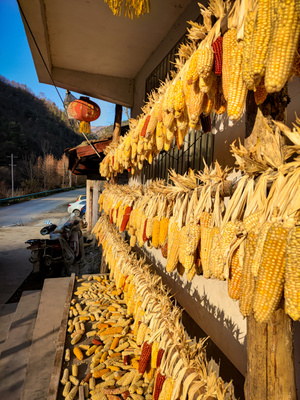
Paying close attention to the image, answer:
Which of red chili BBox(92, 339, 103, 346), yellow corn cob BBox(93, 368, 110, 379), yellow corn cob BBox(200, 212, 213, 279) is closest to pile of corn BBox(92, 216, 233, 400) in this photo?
yellow corn cob BBox(93, 368, 110, 379)

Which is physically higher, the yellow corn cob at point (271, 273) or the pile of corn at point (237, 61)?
the pile of corn at point (237, 61)

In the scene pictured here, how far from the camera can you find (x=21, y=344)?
4500 millimetres

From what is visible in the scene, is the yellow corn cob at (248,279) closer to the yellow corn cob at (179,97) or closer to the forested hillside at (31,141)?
the yellow corn cob at (179,97)

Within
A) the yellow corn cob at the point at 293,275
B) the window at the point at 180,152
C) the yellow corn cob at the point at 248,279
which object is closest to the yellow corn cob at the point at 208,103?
the yellow corn cob at the point at 248,279

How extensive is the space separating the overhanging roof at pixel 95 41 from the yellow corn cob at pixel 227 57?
349cm

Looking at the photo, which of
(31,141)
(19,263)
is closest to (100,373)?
(19,263)

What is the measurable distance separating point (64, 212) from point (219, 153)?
2072cm

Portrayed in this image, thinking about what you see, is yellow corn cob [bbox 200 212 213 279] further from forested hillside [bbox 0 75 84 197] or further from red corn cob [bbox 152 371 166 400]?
forested hillside [bbox 0 75 84 197]

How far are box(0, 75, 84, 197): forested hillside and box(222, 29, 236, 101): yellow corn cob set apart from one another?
37.0m

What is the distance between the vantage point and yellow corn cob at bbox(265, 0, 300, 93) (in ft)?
2.81

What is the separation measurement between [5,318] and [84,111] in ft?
17.7

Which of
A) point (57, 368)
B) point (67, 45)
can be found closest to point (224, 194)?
point (57, 368)

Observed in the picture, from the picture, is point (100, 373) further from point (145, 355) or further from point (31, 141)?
point (31, 141)

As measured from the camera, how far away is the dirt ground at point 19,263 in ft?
24.4
